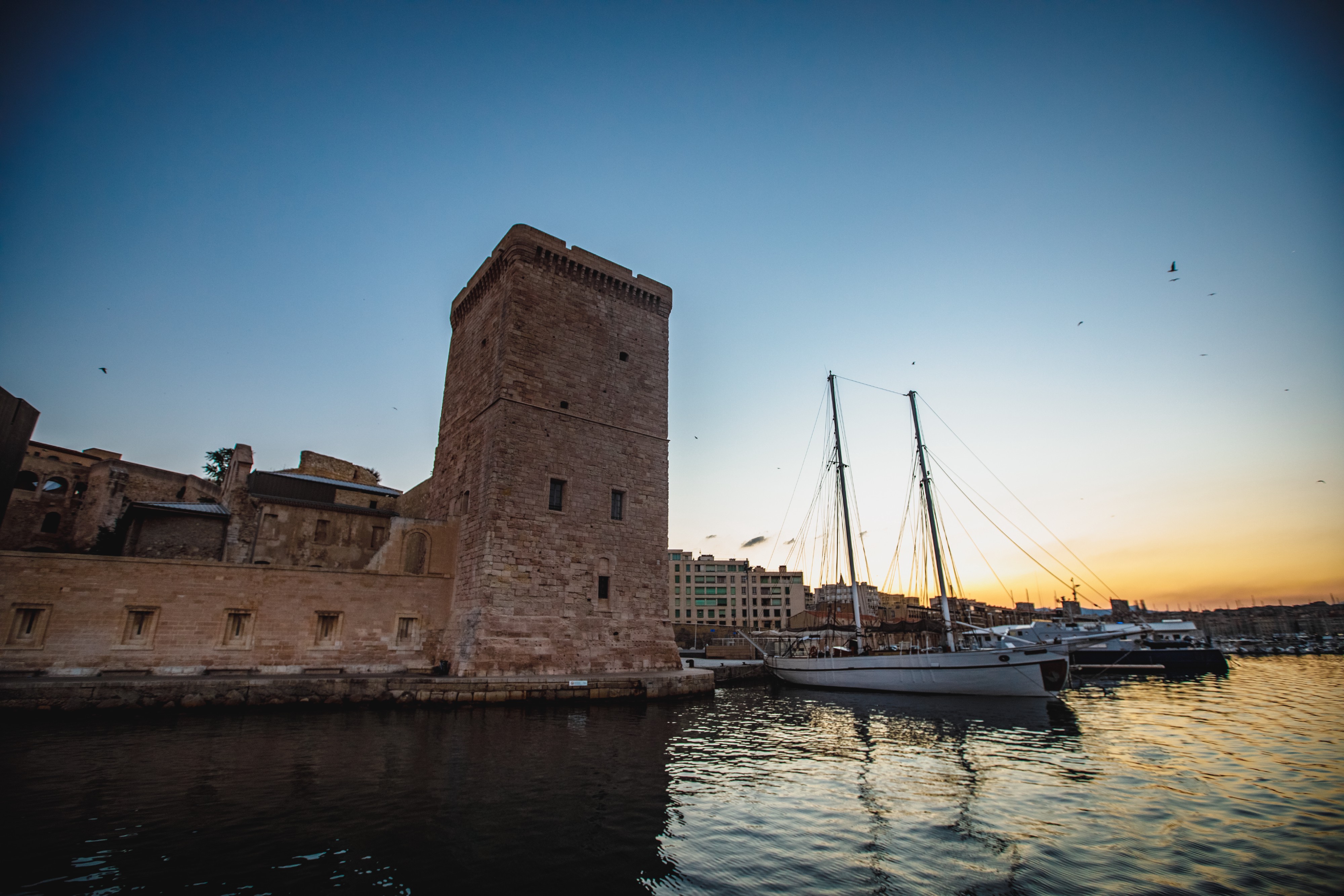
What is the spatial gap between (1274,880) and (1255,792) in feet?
14.4

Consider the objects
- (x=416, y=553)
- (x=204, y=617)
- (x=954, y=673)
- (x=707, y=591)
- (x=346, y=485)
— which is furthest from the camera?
(x=707, y=591)

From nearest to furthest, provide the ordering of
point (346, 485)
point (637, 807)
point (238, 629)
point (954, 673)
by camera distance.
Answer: point (637, 807)
point (238, 629)
point (954, 673)
point (346, 485)

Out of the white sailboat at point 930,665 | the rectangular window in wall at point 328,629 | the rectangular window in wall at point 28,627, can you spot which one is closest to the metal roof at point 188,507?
the rectangular window in wall at point 28,627

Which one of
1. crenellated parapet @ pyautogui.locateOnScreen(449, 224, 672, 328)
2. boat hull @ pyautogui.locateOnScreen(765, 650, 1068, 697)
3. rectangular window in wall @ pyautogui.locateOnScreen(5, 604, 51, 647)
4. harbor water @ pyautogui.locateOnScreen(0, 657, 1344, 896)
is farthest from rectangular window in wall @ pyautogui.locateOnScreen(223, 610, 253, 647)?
boat hull @ pyautogui.locateOnScreen(765, 650, 1068, 697)

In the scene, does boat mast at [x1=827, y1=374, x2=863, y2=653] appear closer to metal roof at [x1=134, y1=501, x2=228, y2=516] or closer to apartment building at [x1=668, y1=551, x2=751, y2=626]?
metal roof at [x1=134, y1=501, x2=228, y2=516]

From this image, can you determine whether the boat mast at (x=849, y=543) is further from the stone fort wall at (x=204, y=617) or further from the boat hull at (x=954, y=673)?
the stone fort wall at (x=204, y=617)

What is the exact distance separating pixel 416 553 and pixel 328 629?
3.37m

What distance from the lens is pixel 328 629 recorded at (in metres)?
16.0

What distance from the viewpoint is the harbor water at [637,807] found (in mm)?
5145

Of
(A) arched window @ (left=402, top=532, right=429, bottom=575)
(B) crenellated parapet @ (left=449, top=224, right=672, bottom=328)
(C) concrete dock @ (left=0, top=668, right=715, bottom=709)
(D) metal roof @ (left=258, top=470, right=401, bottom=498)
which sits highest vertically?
(B) crenellated parapet @ (left=449, top=224, right=672, bottom=328)

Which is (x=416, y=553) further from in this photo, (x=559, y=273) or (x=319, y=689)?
(x=559, y=273)

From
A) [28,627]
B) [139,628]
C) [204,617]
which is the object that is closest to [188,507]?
[28,627]

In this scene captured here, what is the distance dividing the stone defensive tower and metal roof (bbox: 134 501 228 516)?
29.3 feet

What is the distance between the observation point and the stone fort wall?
13055 mm
